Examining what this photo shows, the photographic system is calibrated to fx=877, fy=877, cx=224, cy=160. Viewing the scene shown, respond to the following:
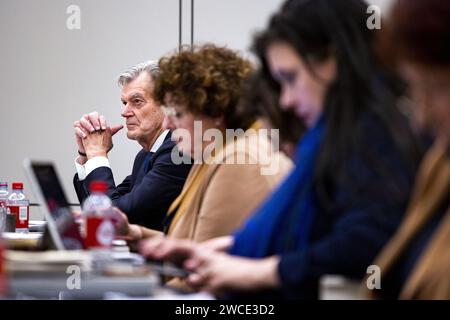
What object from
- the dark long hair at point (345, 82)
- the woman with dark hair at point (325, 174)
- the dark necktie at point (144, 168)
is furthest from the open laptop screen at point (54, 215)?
the dark necktie at point (144, 168)

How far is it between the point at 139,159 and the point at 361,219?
Answer: 282 cm

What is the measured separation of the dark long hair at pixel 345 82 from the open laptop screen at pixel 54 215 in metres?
0.68

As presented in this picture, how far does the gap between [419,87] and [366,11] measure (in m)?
0.66

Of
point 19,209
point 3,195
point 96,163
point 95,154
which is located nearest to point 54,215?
point 19,209

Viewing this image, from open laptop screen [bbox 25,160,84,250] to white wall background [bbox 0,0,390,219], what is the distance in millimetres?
3444

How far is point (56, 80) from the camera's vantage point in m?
5.79

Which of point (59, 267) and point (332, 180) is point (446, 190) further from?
point (59, 267)

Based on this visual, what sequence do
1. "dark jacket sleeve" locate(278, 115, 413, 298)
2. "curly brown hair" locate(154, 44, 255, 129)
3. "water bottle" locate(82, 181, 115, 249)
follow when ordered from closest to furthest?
1. "dark jacket sleeve" locate(278, 115, 413, 298)
2. "water bottle" locate(82, 181, 115, 249)
3. "curly brown hair" locate(154, 44, 255, 129)

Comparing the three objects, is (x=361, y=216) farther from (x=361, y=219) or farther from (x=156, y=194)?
(x=156, y=194)

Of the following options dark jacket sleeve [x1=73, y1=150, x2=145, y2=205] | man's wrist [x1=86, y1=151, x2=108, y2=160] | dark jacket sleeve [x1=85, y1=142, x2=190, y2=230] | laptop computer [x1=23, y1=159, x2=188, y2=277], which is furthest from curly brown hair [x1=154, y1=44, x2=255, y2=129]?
man's wrist [x1=86, y1=151, x2=108, y2=160]

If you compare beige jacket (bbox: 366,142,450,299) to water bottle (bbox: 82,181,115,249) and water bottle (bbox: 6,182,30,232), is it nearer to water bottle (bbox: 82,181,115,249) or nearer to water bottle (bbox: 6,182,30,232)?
water bottle (bbox: 82,181,115,249)

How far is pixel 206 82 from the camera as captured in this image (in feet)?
8.80

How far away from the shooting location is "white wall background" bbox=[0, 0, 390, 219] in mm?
5734
